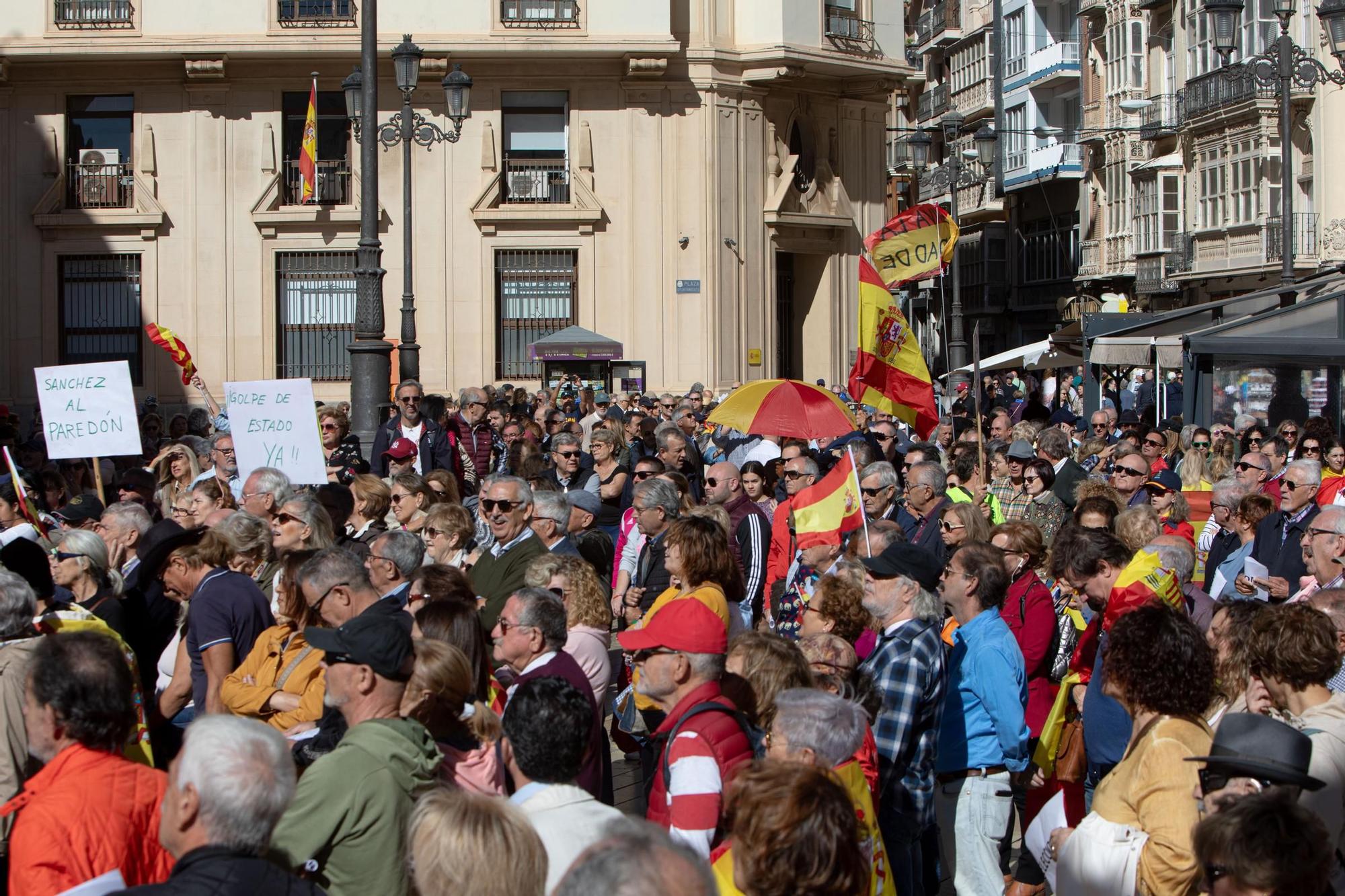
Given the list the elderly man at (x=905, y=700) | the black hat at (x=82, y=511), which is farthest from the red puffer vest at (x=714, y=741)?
the black hat at (x=82, y=511)

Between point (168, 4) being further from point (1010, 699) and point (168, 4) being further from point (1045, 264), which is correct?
point (1045, 264)

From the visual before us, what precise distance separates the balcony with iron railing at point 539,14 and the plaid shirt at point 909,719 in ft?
85.8

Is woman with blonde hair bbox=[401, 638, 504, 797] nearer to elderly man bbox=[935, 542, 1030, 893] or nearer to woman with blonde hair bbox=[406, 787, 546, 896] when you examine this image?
woman with blonde hair bbox=[406, 787, 546, 896]

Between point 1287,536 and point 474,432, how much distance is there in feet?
29.9

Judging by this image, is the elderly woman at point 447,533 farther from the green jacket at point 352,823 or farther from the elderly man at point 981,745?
the green jacket at point 352,823

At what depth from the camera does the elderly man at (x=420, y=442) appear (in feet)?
45.7

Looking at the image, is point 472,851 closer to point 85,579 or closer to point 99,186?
point 85,579

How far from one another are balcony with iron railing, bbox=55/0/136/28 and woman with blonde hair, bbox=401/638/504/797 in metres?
28.1

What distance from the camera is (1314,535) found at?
7406 mm

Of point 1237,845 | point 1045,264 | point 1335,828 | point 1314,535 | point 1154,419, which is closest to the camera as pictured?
point 1237,845

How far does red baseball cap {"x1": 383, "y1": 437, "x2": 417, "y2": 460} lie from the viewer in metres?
12.4

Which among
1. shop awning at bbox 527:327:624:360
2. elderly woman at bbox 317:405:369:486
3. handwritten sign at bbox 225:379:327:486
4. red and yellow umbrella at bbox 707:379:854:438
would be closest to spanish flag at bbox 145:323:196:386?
elderly woman at bbox 317:405:369:486

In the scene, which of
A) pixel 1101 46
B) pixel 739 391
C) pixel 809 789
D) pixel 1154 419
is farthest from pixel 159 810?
pixel 1101 46

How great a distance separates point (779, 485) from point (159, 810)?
30.4 feet
